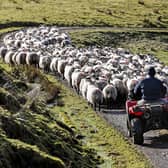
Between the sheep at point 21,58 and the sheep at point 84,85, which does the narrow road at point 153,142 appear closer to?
the sheep at point 84,85

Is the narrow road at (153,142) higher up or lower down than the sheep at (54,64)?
higher up

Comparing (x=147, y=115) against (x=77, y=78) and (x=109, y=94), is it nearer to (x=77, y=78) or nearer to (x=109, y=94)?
(x=109, y=94)

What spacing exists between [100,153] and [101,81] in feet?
31.2

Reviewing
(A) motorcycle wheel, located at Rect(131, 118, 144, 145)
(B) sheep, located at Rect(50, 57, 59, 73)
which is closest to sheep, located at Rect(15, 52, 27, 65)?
(B) sheep, located at Rect(50, 57, 59, 73)

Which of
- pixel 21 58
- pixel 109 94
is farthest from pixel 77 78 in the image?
pixel 21 58

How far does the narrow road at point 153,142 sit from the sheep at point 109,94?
1794mm

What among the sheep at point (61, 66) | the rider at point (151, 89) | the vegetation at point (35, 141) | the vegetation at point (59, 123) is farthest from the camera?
the sheep at point (61, 66)

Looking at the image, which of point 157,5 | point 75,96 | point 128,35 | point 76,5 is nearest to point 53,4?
point 76,5

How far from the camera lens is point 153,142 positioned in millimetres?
18641

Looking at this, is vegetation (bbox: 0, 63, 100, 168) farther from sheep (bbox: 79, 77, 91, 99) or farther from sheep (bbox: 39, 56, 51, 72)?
sheep (bbox: 39, 56, 51, 72)

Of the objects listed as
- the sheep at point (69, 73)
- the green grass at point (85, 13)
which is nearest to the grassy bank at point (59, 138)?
the sheep at point (69, 73)

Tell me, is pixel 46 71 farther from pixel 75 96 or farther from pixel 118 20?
pixel 118 20

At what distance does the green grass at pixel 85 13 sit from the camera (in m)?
69.2

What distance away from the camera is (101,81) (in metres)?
26.7
